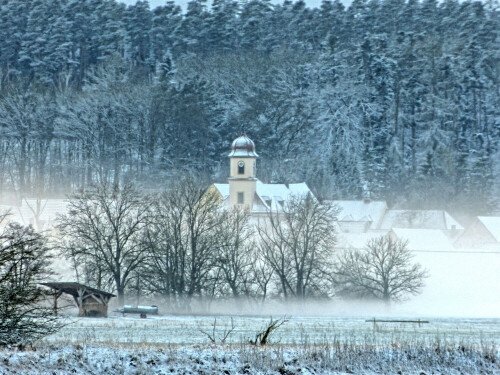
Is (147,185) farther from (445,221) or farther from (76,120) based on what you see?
(445,221)

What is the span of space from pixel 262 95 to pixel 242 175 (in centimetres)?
3545

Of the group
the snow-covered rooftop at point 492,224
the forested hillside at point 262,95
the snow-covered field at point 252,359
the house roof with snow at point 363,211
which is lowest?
the snow-covered field at point 252,359

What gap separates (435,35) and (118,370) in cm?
14691

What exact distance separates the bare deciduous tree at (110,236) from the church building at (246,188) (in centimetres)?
3652

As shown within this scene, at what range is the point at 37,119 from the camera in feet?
410

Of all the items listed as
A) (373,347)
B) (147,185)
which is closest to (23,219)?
(147,185)

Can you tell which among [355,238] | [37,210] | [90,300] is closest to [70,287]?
[90,300]

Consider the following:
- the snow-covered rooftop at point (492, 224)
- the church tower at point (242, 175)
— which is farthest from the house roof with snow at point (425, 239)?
the church tower at point (242, 175)

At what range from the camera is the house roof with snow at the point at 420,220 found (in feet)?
370

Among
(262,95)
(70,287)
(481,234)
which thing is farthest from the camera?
(262,95)

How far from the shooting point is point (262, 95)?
465 ft

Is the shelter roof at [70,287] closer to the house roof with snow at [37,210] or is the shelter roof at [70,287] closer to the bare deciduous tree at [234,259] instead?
the bare deciduous tree at [234,259]

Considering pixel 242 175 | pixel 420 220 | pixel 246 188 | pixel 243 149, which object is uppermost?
pixel 243 149

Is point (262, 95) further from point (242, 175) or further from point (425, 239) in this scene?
point (425, 239)
